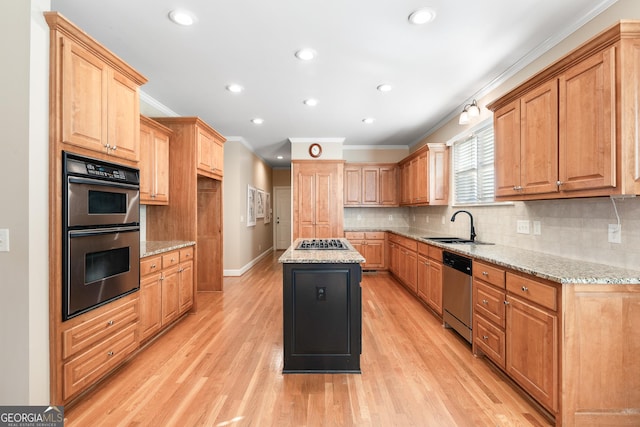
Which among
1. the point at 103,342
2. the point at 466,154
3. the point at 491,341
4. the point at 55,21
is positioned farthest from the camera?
the point at 466,154

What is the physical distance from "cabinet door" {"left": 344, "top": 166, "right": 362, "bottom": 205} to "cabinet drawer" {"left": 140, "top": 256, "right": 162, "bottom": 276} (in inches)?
160

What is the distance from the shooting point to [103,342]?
216 cm

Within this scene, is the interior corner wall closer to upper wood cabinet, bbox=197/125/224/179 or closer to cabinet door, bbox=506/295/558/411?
upper wood cabinet, bbox=197/125/224/179

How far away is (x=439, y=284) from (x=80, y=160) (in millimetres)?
3524

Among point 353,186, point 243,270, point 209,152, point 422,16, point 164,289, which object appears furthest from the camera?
point 353,186

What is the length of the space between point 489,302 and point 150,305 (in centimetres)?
303

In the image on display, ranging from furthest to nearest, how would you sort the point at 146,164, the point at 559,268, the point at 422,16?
the point at 146,164 → the point at 422,16 → the point at 559,268

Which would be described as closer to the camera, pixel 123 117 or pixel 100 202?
pixel 100 202

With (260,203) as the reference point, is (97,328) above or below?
below

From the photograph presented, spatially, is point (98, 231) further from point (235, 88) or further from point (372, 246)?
point (372, 246)

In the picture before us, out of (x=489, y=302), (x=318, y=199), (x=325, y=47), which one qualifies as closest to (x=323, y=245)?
(x=489, y=302)

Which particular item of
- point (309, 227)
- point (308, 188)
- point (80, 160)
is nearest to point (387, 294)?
point (309, 227)

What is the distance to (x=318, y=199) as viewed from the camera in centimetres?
596

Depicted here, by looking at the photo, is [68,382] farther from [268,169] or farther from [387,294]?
[268,169]
